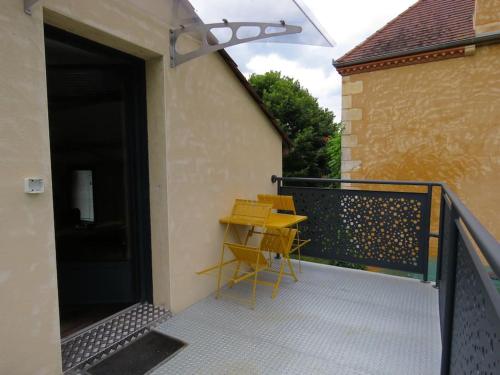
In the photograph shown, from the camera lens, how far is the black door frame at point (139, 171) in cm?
283

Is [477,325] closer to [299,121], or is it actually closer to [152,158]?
[152,158]

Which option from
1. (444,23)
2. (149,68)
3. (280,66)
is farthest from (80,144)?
(280,66)

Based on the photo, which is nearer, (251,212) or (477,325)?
(477,325)

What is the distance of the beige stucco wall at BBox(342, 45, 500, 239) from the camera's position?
20.2 ft

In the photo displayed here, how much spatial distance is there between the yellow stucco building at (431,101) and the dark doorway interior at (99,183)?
599cm

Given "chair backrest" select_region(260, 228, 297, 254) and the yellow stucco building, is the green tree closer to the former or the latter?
the yellow stucco building

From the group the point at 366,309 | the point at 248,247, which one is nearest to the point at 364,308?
the point at 366,309

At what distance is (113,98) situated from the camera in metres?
2.92

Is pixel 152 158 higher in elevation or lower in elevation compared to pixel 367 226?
higher

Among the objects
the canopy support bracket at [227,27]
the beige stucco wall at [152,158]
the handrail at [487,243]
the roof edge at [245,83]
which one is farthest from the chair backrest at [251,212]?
the handrail at [487,243]

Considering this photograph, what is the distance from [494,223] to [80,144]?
752cm

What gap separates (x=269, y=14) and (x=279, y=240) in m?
2.35

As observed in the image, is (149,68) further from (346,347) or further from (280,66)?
(280,66)

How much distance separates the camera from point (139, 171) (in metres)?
2.87
